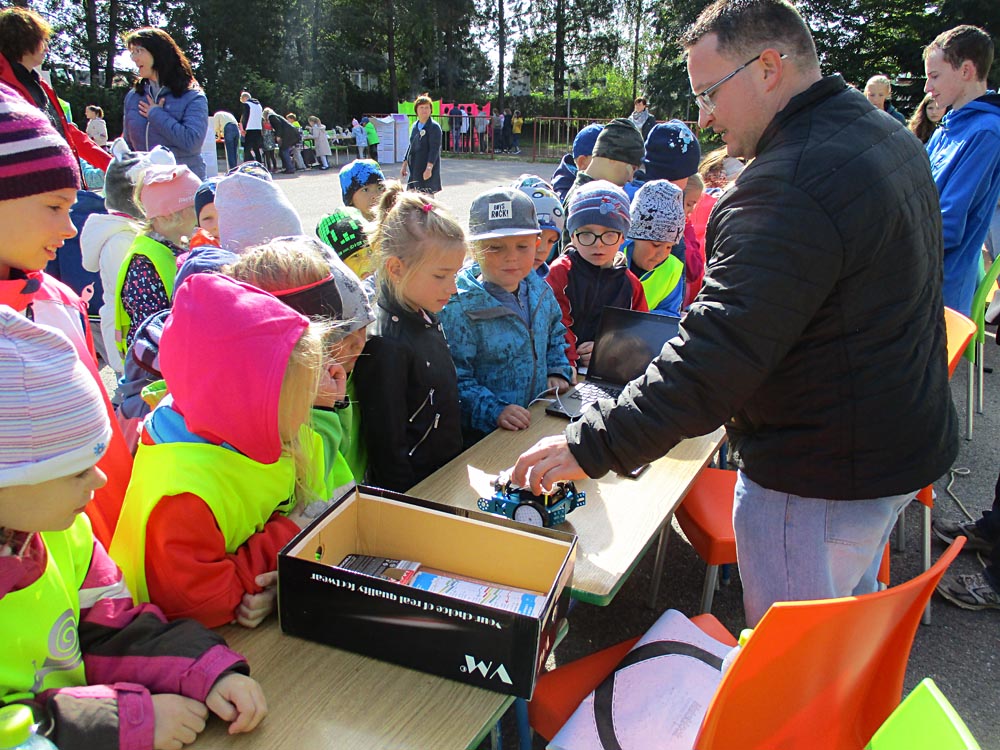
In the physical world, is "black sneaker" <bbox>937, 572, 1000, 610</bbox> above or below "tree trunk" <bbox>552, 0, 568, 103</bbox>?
below

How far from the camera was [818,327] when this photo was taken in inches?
57.4

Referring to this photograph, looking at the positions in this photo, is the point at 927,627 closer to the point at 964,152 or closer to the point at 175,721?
the point at 964,152

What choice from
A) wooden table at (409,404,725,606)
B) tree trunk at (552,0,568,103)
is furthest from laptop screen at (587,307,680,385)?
tree trunk at (552,0,568,103)

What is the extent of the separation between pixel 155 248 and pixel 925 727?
2.94 meters

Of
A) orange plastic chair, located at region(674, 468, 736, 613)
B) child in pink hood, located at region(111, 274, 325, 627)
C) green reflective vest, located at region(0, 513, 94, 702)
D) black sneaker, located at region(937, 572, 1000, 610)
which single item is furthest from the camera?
black sneaker, located at region(937, 572, 1000, 610)

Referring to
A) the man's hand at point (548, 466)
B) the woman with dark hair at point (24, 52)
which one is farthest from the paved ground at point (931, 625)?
the woman with dark hair at point (24, 52)

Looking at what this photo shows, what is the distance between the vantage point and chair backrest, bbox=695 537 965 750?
1089mm

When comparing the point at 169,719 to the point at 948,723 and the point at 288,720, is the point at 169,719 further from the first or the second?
the point at 948,723

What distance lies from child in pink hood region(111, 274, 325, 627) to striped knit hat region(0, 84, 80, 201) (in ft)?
2.05

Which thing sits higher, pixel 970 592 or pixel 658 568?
pixel 658 568

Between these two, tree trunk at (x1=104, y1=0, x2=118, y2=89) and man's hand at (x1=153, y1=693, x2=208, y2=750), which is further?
tree trunk at (x1=104, y1=0, x2=118, y2=89)

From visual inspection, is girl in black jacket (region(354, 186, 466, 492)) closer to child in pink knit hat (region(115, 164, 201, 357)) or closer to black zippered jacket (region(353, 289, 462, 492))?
black zippered jacket (region(353, 289, 462, 492))

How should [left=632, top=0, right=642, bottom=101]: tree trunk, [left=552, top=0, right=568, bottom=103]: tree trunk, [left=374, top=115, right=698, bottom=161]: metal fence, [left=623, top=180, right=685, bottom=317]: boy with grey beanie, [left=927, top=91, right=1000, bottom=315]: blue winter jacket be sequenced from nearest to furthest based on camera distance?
[left=623, top=180, right=685, bottom=317]: boy with grey beanie → [left=927, top=91, right=1000, bottom=315]: blue winter jacket → [left=374, top=115, right=698, bottom=161]: metal fence → [left=632, top=0, right=642, bottom=101]: tree trunk → [left=552, top=0, right=568, bottom=103]: tree trunk

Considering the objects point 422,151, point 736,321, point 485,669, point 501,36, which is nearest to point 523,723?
point 485,669
